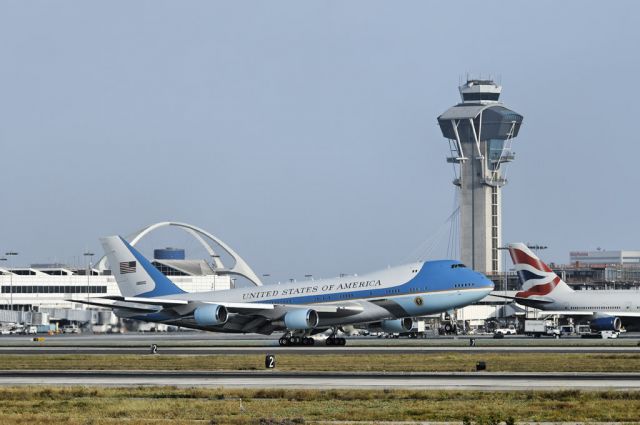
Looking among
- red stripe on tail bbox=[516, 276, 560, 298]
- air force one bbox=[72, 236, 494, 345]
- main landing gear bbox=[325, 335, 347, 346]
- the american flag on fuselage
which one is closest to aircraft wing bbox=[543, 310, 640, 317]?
red stripe on tail bbox=[516, 276, 560, 298]

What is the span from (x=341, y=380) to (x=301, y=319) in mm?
41112

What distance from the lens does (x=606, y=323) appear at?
375 feet

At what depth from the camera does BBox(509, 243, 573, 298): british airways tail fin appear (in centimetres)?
13038

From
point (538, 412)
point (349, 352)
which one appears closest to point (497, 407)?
point (538, 412)

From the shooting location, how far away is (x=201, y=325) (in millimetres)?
93375

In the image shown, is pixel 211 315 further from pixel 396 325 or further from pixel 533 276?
pixel 533 276

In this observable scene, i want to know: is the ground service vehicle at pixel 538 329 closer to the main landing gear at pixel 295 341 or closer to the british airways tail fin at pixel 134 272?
the main landing gear at pixel 295 341

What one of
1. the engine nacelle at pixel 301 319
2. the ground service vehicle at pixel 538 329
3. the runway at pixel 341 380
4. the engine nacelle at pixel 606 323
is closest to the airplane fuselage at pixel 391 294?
the engine nacelle at pixel 301 319

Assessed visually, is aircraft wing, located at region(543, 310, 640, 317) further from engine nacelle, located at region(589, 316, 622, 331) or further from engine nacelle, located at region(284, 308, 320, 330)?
engine nacelle, located at region(284, 308, 320, 330)

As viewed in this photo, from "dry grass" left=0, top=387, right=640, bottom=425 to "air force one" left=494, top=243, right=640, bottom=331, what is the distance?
77101mm

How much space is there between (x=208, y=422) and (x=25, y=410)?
7712 millimetres

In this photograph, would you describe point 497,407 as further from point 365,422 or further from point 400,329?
point 400,329

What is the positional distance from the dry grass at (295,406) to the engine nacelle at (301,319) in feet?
148

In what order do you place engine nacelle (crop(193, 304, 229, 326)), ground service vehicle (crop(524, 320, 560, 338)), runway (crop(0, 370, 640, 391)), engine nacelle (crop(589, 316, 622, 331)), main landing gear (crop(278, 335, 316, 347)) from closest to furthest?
runway (crop(0, 370, 640, 391)), main landing gear (crop(278, 335, 316, 347)), engine nacelle (crop(193, 304, 229, 326)), engine nacelle (crop(589, 316, 622, 331)), ground service vehicle (crop(524, 320, 560, 338))
